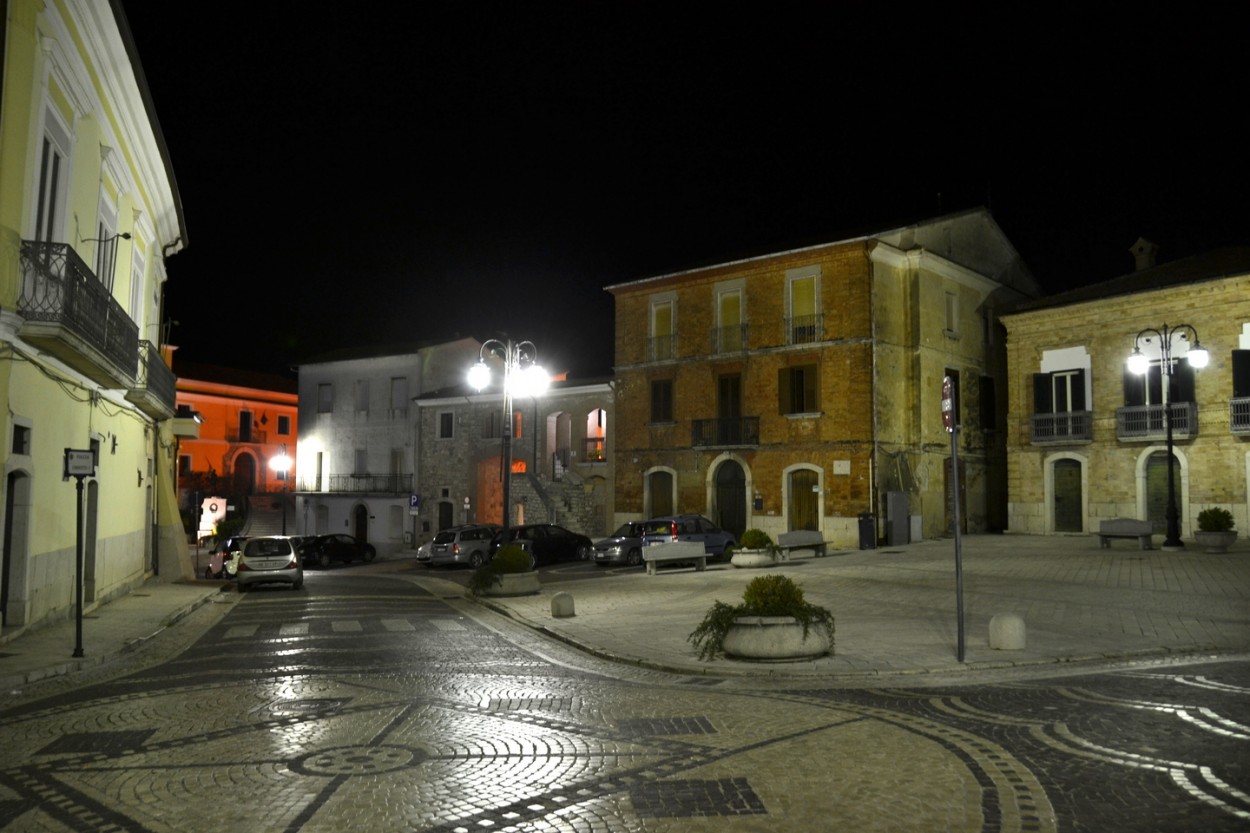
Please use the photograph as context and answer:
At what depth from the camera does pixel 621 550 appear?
29312 mm

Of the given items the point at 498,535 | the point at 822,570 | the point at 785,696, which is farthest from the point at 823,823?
the point at 498,535

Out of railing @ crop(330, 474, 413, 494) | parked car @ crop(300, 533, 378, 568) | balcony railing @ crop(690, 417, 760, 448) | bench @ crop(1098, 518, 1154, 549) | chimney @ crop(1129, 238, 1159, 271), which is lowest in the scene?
parked car @ crop(300, 533, 378, 568)

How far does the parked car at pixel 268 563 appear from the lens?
80.3 ft

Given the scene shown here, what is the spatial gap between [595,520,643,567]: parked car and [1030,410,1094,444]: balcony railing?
568 inches

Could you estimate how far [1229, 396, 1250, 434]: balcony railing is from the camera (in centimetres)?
2850

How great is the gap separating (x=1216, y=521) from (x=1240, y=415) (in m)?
6.45

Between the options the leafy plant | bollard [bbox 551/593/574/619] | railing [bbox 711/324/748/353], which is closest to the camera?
bollard [bbox 551/593/574/619]

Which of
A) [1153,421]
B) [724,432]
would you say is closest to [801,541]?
[724,432]

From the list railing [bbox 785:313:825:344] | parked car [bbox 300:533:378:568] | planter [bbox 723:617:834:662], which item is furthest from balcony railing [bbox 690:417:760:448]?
planter [bbox 723:617:834:662]

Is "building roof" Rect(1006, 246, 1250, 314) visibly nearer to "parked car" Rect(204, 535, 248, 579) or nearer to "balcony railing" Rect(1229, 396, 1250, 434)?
"balcony railing" Rect(1229, 396, 1250, 434)

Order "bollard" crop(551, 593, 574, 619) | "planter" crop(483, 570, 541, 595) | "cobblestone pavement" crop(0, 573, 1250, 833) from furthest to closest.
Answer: "planter" crop(483, 570, 541, 595) < "bollard" crop(551, 593, 574, 619) < "cobblestone pavement" crop(0, 573, 1250, 833)

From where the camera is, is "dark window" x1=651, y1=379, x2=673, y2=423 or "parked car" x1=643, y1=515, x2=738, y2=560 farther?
"dark window" x1=651, y1=379, x2=673, y2=423

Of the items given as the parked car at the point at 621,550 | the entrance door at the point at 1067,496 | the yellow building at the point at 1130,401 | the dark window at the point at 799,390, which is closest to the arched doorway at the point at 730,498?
the dark window at the point at 799,390

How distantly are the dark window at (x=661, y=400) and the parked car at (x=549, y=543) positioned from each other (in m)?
5.92
